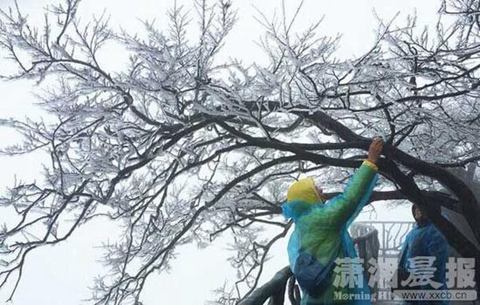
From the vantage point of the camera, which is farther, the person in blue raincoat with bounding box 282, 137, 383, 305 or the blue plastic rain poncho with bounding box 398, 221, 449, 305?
the blue plastic rain poncho with bounding box 398, 221, 449, 305

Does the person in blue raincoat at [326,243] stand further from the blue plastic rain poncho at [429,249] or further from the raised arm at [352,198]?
the blue plastic rain poncho at [429,249]

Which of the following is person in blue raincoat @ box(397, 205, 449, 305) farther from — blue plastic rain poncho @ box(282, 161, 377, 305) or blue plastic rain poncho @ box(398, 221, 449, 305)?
blue plastic rain poncho @ box(282, 161, 377, 305)

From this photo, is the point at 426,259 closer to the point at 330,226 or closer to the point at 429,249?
the point at 429,249

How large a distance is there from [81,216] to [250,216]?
3038mm

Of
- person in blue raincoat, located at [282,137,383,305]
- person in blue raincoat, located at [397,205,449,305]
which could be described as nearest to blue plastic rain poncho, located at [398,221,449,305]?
person in blue raincoat, located at [397,205,449,305]

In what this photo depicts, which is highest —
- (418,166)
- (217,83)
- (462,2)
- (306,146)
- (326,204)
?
(462,2)

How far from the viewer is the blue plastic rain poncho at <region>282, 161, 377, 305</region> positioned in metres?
2.96

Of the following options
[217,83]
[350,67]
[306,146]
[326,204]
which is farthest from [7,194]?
[326,204]

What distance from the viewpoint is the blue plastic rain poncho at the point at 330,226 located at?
2.96 m

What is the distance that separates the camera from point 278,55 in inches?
204

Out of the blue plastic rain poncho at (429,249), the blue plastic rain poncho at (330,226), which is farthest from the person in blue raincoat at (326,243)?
the blue plastic rain poncho at (429,249)

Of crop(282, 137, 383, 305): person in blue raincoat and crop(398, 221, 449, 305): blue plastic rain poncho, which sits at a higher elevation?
crop(398, 221, 449, 305): blue plastic rain poncho

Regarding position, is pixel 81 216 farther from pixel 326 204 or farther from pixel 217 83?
pixel 326 204

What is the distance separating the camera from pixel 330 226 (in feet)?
9.76
